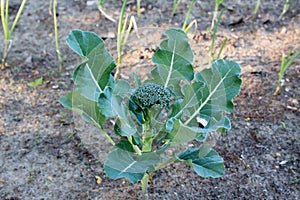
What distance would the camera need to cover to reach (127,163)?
1.46 meters

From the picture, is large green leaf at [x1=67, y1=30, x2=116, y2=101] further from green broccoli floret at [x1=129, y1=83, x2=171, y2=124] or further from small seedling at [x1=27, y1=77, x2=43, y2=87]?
small seedling at [x1=27, y1=77, x2=43, y2=87]

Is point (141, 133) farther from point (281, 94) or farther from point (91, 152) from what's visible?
point (281, 94)

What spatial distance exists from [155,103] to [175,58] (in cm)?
28

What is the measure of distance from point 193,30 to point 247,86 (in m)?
0.59

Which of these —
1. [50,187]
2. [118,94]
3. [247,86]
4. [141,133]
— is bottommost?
[50,187]

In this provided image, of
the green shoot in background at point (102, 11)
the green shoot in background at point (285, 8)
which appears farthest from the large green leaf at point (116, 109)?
the green shoot in background at point (285, 8)

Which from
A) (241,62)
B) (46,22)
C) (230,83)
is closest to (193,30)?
(241,62)

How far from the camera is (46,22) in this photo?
2.92 metres

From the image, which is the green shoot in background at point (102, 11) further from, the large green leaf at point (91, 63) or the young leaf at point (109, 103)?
the young leaf at point (109, 103)

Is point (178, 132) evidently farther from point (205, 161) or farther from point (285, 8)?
point (285, 8)

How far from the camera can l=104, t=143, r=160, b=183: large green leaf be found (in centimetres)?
141

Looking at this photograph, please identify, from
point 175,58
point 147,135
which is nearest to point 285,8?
Result: point 175,58

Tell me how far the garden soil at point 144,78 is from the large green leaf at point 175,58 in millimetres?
502

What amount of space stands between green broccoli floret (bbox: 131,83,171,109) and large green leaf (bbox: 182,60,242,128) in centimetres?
16
